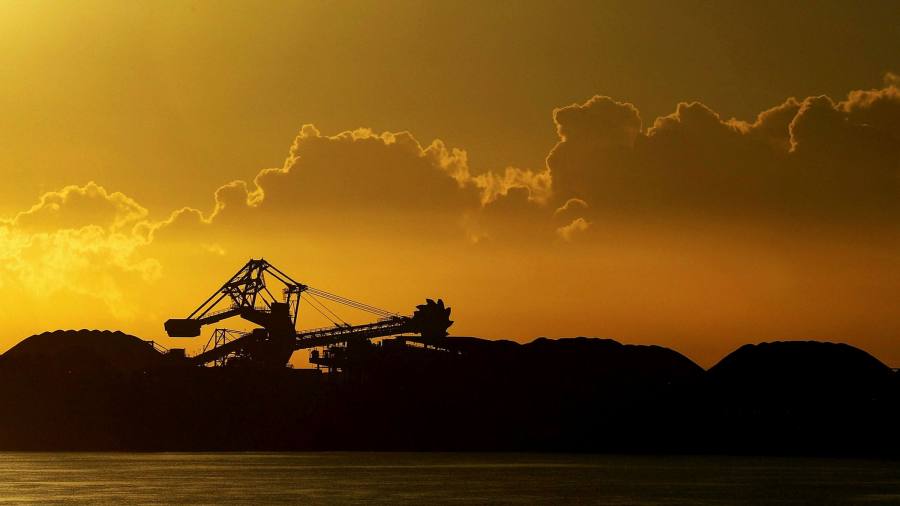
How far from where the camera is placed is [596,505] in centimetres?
10562

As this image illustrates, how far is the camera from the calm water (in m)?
113

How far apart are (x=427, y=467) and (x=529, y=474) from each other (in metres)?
24.2

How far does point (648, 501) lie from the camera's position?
363ft

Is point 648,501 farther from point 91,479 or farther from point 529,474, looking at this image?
point 91,479

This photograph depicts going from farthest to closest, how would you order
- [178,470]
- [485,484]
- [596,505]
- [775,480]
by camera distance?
[178,470] → [775,480] → [485,484] → [596,505]

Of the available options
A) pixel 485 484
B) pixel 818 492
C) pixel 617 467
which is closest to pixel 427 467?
pixel 617 467

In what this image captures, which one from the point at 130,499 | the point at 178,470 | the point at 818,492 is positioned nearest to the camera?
the point at 130,499

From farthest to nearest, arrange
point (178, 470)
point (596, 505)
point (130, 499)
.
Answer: point (178, 470) < point (130, 499) < point (596, 505)

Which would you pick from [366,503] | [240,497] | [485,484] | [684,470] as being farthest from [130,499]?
[684,470]

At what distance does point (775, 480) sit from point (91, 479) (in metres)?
68.3

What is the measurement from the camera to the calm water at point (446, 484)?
4459 inches

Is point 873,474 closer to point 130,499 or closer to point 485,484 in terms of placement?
point 485,484

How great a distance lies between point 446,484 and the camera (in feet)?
437

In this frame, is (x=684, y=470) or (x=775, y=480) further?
(x=684, y=470)
